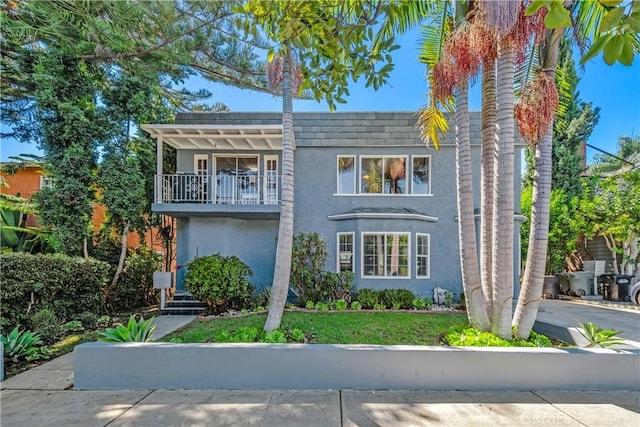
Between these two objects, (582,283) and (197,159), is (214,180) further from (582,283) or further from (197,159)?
(582,283)

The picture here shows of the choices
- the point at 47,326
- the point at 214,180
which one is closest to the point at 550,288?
the point at 214,180

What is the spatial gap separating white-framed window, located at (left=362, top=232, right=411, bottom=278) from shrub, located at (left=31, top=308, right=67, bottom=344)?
8.29 m

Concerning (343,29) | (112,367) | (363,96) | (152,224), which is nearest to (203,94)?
(152,224)

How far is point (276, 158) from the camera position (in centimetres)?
1177

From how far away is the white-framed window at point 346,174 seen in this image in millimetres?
11492

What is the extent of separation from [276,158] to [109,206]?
568 cm

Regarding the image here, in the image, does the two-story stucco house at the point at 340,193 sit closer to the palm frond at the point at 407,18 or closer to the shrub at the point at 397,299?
the shrub at the point at 397,299

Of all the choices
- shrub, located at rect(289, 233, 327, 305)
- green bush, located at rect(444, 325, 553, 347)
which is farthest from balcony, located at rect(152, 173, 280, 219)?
green bush, located at rect(444, 325, 553, 347)

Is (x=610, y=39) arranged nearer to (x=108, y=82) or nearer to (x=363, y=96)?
(x=363, y=96)

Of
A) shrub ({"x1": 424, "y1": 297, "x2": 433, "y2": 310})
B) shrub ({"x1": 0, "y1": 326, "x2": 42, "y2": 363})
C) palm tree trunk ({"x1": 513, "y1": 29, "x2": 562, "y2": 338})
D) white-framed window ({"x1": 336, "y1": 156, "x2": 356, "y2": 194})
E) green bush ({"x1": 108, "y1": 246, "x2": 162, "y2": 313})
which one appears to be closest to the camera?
palm tree trunk ({"x1": 513, "y1": 29, "x2": 562, "y2": 338})

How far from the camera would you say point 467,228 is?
5.68 metres

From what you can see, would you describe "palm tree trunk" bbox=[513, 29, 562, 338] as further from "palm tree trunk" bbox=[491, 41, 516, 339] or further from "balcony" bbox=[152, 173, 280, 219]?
"balcony" bbox=[152, 173, 280, 219]

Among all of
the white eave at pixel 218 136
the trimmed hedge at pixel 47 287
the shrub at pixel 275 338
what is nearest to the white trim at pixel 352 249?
the white eave at pixel 218 136

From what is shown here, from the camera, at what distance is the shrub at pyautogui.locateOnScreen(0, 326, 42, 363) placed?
5.49 meters
